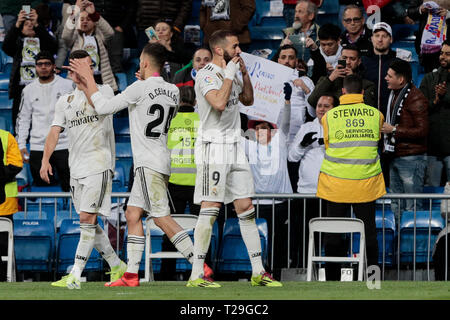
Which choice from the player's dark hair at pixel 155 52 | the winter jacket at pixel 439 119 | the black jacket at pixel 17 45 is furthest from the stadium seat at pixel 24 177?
the winter jacket at pixel 439 119

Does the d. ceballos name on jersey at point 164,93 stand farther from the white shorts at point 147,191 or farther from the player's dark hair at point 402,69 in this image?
the player's dark hair at point 402,69

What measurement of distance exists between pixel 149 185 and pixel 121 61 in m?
6.66

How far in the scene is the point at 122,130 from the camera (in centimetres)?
1553

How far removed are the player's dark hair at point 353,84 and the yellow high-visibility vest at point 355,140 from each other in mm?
220

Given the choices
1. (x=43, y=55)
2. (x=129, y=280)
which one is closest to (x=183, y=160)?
(x=129, y=280)

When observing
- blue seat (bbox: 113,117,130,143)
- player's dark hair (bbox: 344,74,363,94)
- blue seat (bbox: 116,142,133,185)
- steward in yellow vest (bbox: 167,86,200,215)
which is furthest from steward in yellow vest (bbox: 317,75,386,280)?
blue seat (bbox: 113,117,130,143)

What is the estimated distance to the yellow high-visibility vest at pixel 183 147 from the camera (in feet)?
40.0

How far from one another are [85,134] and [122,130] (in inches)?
219

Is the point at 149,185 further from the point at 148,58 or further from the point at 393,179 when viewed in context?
the point at 393,179

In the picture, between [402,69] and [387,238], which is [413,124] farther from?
[387,238]

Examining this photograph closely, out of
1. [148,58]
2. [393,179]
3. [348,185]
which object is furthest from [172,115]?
[393,179]

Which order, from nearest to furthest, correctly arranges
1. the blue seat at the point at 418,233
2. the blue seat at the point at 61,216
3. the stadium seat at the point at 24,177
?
the blue seat at the point at 418,233, the blue seat at the point at 61,216, the stadium seat at the point at 24,177

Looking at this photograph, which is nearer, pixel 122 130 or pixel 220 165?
pixel 220 165
